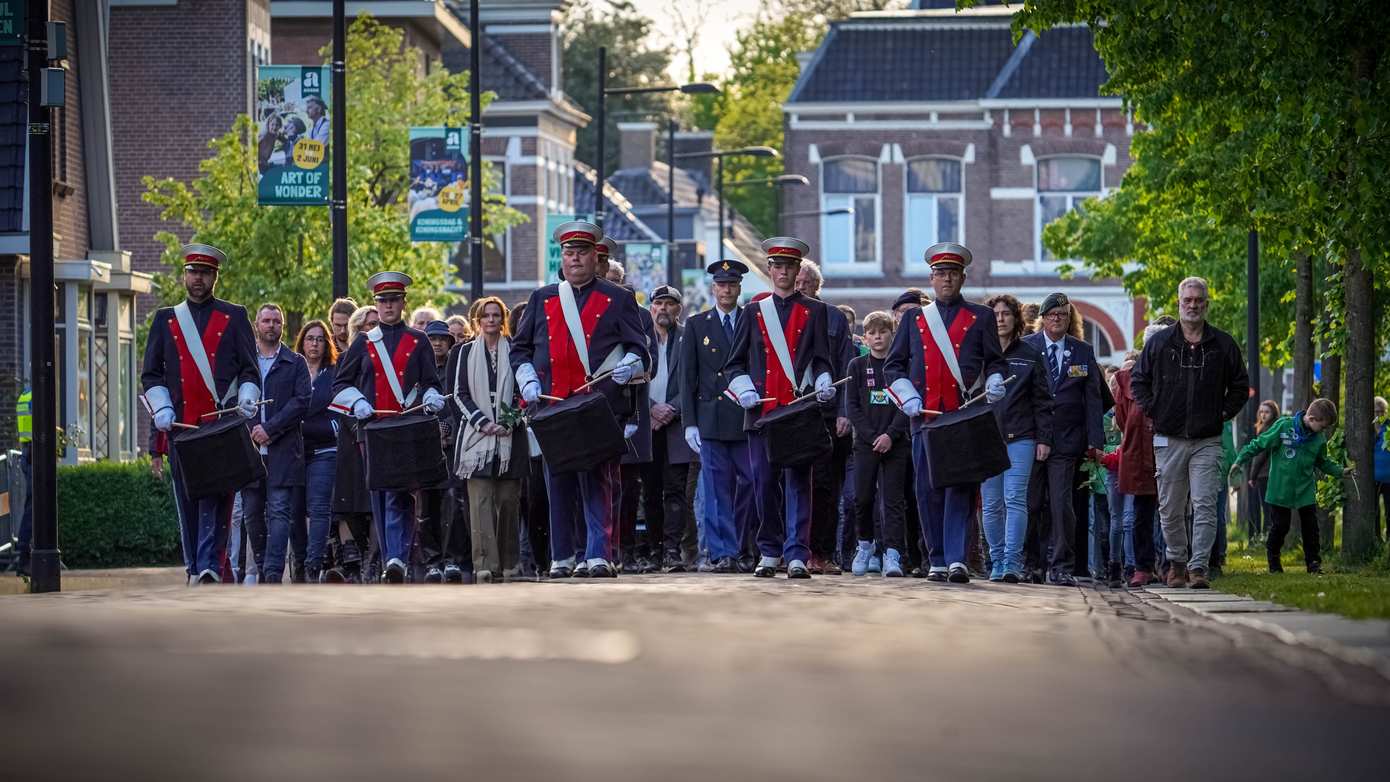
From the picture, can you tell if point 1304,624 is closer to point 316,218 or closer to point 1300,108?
point 1300,108

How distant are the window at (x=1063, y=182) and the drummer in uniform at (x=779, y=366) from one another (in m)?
51.0

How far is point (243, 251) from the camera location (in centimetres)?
3703

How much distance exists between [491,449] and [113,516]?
42.7 ft

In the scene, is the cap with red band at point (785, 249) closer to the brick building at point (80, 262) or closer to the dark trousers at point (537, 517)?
the dark trousers at point (537, 517)

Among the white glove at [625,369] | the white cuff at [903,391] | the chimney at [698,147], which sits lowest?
the white cuff at [903,391]

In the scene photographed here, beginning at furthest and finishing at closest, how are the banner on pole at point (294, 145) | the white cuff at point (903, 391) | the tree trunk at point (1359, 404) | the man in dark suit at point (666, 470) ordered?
the banner on pole at point (294, 145), the tree trunk at point (1359, 404), the man in dark suit at point (666, 470), the white cuff at point (903, 391)

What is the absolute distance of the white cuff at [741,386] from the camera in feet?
45.4

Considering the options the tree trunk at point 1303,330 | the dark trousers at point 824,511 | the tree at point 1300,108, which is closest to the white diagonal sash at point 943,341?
the dark trousers at point 824,511

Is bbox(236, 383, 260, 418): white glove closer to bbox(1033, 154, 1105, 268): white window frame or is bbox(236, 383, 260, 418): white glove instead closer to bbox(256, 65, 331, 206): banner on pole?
bbox(256, 65, 331, 206): banner on pole

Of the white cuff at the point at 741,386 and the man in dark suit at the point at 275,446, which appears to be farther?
the man in dark suit at the point at 275,446

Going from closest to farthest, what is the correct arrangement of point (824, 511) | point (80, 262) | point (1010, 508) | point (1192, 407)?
point (1192, 407) → point (1010, 508) → point (824, 511) → point (80, 262)

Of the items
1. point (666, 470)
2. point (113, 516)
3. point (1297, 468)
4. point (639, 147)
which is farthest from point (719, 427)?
point (639, 147)

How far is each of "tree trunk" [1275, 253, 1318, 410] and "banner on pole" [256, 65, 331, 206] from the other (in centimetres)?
1006

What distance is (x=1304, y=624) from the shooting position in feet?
28.0
